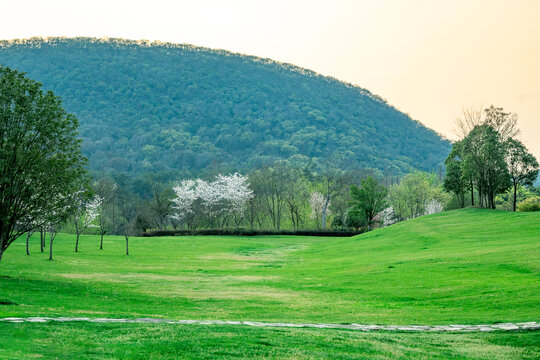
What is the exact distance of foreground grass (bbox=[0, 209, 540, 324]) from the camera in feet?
61.4

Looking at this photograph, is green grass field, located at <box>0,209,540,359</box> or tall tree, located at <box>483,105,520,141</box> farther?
tall tree, located at <box>483,105,520,141</box>

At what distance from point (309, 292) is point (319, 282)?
12.3ft

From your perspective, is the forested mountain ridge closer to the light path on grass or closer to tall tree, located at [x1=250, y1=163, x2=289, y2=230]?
tall tree, located at [x1=250, y1=163, x2=289, y2=230]

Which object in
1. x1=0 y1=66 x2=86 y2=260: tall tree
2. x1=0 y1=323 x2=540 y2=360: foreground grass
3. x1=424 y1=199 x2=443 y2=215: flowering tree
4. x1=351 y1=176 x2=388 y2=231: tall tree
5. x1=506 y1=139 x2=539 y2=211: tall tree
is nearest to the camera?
x1=0 y1=323 x2=540 y2=360: foreground grass

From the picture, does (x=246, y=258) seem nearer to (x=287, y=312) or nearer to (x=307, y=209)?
(x=287, y=312)

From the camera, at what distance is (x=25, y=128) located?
984 inches

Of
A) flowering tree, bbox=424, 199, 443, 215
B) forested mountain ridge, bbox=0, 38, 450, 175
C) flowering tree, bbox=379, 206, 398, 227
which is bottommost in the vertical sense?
flowering tree, bbox=379, 206, 398, 227

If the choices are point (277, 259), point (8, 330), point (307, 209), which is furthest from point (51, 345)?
point (307, 209)

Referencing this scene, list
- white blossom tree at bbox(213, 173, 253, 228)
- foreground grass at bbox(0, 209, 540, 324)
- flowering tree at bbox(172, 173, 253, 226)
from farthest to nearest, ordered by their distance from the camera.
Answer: flowering tree at bbox(172, 173, 253, 226), white blossom tree at bbox(213, 173, 253, 228), foreground grass at bbox(0, 209, 540, 324)

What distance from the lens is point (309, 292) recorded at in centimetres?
2564

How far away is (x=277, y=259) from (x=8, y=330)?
116 feet

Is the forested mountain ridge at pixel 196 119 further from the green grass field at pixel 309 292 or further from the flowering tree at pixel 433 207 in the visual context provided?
the green grass field at pixel 309 292

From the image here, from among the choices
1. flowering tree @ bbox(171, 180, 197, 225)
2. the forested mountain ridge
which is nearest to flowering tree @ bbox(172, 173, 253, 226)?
flowering tree @ bbox(171, 180, 197, 225)

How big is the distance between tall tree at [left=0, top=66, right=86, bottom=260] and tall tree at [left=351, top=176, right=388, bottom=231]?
55.7 metres
